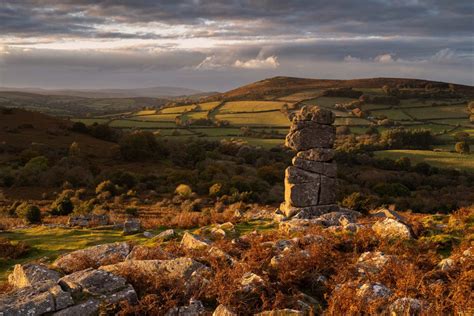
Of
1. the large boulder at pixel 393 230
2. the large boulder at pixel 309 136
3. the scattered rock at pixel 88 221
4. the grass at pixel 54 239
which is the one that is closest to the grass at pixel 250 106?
the large boulder at pixel 309 136

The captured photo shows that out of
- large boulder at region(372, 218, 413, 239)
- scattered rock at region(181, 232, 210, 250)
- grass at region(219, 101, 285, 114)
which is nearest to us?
scattered rock at region(181, 232, 210, 250)

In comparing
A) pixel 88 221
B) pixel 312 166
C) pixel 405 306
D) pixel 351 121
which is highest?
pixel 312 166

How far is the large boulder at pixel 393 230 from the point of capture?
11745 millimetres

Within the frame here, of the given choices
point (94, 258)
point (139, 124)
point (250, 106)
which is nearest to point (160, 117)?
point (139, 124)

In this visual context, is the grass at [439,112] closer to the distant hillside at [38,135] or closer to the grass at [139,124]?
the grass at [139,124]

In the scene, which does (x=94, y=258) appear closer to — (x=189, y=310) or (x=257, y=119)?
(x=189, y=310)

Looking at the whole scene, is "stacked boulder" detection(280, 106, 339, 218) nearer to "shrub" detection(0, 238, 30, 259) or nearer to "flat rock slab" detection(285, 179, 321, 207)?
"flat rock slab" detection(285, 179, 321, 207)

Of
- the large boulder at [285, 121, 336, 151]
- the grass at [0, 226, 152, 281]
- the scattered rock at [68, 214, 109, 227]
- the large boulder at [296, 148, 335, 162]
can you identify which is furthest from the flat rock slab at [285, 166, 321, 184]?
the scattered rock at [68, 214, 109, 227]

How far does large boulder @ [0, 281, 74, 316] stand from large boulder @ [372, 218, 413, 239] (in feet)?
28.4

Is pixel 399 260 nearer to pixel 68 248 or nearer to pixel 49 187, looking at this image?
pixel 68 248

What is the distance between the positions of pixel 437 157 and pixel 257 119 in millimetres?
46251

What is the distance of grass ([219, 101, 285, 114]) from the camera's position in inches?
4454

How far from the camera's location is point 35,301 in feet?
23.8

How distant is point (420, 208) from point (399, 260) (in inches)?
1202
